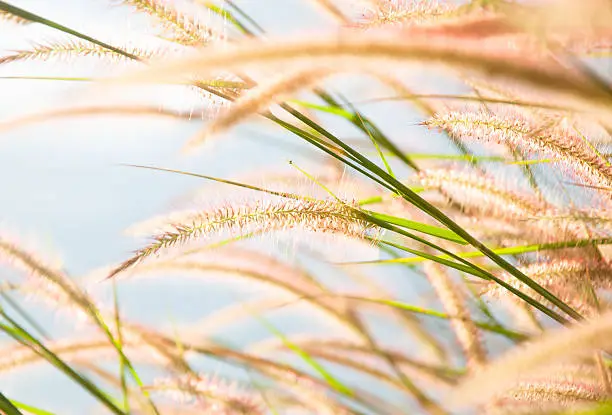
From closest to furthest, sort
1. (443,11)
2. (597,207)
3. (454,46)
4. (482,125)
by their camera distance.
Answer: (454,46), (443,11), (482,125), (597,207)

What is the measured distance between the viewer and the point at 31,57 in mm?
747

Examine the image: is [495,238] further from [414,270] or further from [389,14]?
[389,14]

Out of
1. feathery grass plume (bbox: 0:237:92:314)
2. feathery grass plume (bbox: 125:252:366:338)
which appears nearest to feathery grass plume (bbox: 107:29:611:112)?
feathery grass plume (bbox: 0:237:92:314)

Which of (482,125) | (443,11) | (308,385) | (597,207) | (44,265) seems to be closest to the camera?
(443,11)

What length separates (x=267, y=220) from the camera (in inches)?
28.5

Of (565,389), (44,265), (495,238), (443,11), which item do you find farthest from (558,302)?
(44,265)

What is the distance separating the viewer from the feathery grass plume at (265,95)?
41 centimetres

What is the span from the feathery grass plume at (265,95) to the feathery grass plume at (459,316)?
0.64 meters

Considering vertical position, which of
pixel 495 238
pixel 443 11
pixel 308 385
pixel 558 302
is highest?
pixel 443 11

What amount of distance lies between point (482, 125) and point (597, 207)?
9.8 inches

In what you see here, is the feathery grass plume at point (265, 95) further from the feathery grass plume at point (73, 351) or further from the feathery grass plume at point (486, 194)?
the feathery grass plume at point (73, 351)

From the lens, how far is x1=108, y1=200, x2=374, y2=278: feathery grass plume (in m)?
0.71

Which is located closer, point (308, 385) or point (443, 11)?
point (443, 11)

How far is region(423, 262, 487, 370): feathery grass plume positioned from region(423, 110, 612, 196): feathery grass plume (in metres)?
0.39
